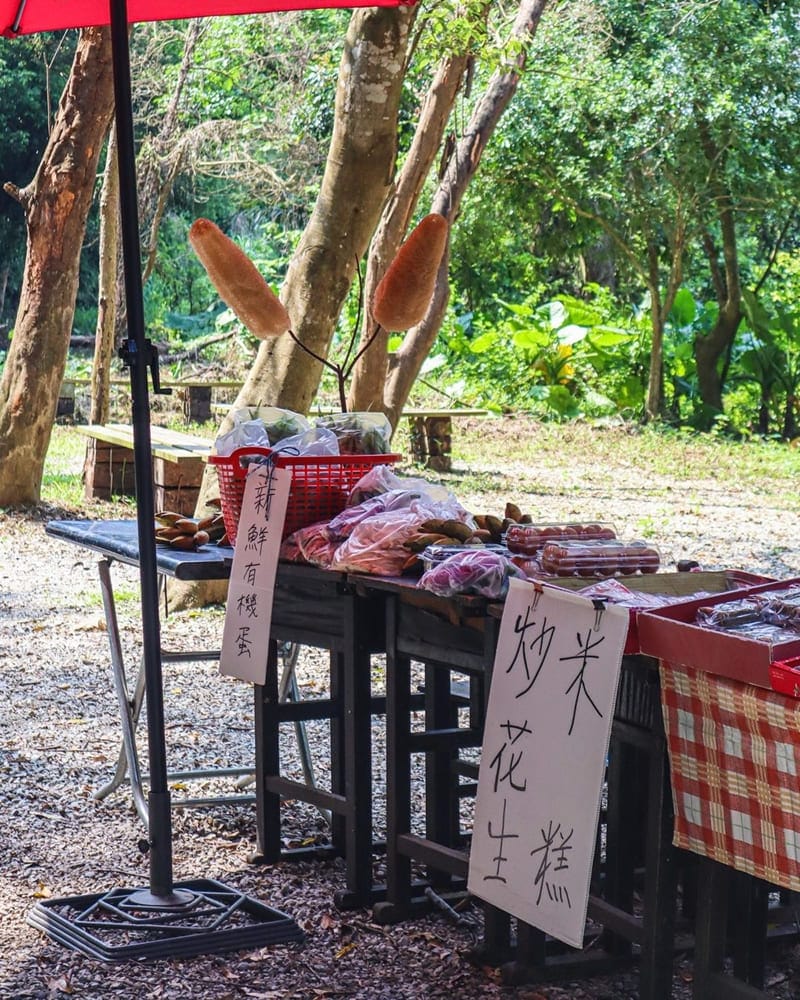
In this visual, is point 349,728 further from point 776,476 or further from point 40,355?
point 776,476

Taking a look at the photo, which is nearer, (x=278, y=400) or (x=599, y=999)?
(x=599, y=999)

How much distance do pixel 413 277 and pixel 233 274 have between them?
50 cm

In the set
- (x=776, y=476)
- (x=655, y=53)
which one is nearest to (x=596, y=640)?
(x=776, y=476)

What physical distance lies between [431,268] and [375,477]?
0.60m

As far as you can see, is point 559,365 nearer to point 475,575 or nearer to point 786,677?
point 475,575

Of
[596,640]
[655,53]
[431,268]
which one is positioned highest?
[655,53]

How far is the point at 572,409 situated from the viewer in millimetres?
18438

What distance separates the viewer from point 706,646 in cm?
226

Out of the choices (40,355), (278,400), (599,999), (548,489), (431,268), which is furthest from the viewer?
(548,489)

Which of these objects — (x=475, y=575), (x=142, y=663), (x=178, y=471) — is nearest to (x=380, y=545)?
(x=475, y=575)

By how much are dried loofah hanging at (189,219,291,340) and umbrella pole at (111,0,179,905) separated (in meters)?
0.53

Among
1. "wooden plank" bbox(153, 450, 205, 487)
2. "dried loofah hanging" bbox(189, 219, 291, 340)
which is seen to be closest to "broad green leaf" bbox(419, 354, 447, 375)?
"wooden plank" bbox(153, 450, 205, 487)

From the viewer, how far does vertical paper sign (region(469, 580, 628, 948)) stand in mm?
2443

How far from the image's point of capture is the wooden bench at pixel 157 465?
31.0ft
